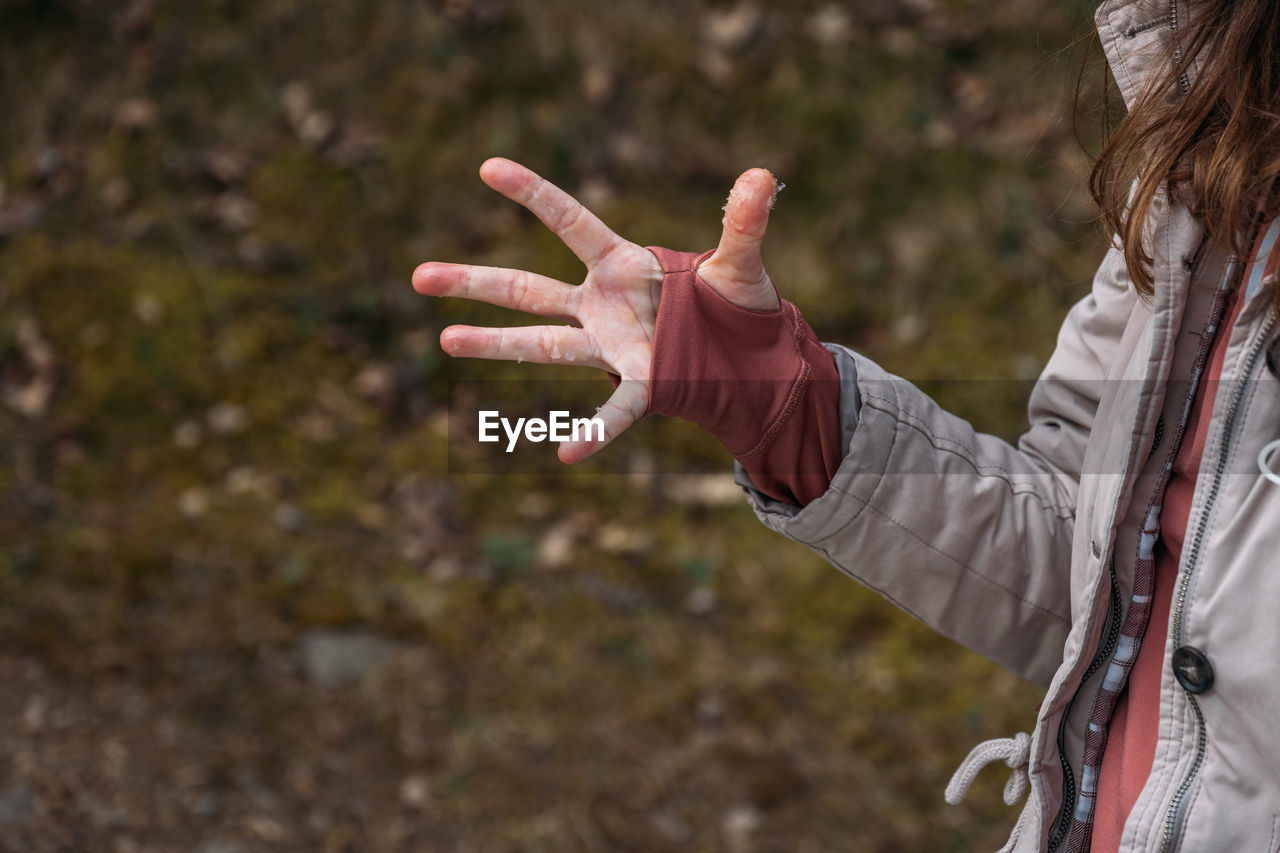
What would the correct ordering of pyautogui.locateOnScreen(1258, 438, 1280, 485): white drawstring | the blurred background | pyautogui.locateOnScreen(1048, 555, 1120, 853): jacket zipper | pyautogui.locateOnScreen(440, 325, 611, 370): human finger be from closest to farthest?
pyautogui.locateOnScreen(1258, 438, 1280, 485): white drawstring
pyautogui.locateOnScreen(1048, 555, 1120, 853): jacket zipper
pyautogui.locateOnScreen(440, 325, 611, 370): human finger
the blurred background

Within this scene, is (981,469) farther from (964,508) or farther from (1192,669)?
(1192,669)

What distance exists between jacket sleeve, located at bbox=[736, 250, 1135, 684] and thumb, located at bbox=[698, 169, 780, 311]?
19cm

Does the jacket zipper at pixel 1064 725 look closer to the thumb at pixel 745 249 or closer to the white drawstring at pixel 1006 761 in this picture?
the white drawstring at pixel 1006 761

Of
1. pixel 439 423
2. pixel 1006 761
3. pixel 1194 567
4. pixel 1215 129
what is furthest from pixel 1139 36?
pixel 439 423

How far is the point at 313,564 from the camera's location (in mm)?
3035

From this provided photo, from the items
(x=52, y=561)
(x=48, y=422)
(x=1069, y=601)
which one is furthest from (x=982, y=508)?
(x=48, y=422)

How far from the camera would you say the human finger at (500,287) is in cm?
132

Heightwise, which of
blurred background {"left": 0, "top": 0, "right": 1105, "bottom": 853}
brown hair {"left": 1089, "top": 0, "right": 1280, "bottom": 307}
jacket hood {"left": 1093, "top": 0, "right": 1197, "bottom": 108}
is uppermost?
jacket hood {"left": 1093, "top": 0, "right": 1197, "bottom": 108}

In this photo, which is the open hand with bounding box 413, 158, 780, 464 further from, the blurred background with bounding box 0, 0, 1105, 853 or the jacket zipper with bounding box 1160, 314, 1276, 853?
the blurred background with bounding box 0, 0, 1105, 853

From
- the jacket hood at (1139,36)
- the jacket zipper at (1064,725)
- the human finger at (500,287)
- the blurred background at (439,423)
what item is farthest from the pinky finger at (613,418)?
the blurred background at (439,423)

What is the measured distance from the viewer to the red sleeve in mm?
1342

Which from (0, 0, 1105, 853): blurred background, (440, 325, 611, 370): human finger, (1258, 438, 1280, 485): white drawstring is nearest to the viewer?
(1258, 438, 1280, 485): white drawstring

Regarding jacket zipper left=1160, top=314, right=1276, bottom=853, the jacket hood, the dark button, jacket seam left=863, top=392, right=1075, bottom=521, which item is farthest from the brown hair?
the dark button

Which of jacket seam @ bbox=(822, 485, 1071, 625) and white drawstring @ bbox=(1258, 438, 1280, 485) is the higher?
white drawstring @ bbox=(1258, 438, 1280, 485)
